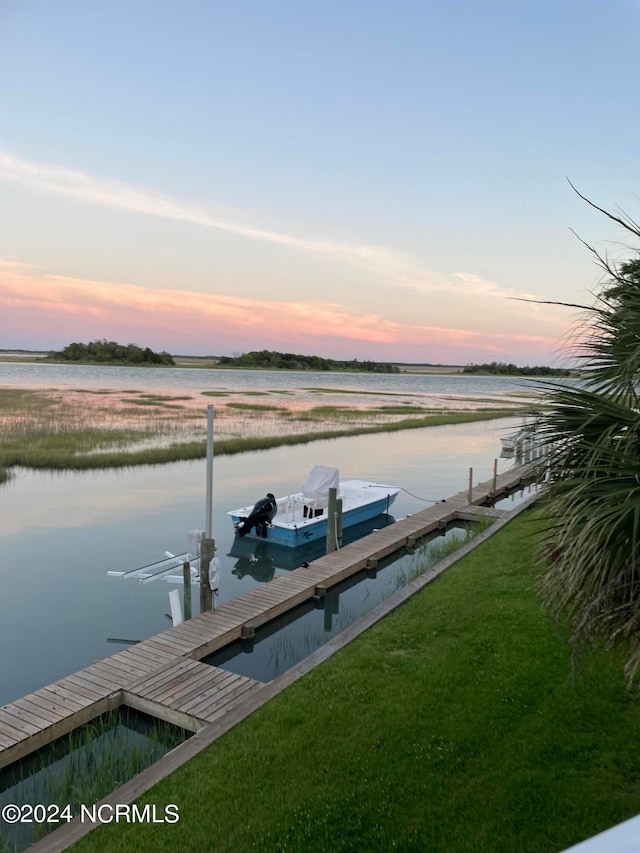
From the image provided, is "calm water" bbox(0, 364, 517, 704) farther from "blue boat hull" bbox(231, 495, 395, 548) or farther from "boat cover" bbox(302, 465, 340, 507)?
"boat cover" bbox(302, 465, 340, 507)

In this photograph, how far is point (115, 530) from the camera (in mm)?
16719

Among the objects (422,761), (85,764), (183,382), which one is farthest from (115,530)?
(183,382)

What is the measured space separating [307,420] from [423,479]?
19.1m

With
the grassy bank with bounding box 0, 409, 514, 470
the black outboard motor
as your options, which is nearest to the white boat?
the black outboard motor

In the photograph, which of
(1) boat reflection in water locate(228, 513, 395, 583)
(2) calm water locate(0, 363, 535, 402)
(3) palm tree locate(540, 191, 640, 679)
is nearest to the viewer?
(3) palm tree locate(540, 191, 640, 679)

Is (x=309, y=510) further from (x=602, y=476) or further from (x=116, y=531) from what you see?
(x=602, y=476)

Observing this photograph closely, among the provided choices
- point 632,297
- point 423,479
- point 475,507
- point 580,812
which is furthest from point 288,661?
point 423,479

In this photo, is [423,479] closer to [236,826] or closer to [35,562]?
[35,562]

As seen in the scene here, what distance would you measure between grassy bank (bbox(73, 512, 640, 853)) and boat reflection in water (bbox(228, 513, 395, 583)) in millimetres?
7459

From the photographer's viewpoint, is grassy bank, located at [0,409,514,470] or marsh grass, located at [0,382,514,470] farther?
marsh grass, located at [0,382,514,470]

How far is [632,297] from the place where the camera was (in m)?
3.73

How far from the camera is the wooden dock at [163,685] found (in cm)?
657

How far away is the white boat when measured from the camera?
15.6 metres

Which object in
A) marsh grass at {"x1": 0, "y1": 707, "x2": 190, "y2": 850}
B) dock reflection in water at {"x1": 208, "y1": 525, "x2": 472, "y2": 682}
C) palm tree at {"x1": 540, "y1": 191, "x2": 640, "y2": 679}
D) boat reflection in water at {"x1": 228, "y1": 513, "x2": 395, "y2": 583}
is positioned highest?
palm tree at {"x1": 540, "y1": 191, "x2": 640, "y2": 679}
